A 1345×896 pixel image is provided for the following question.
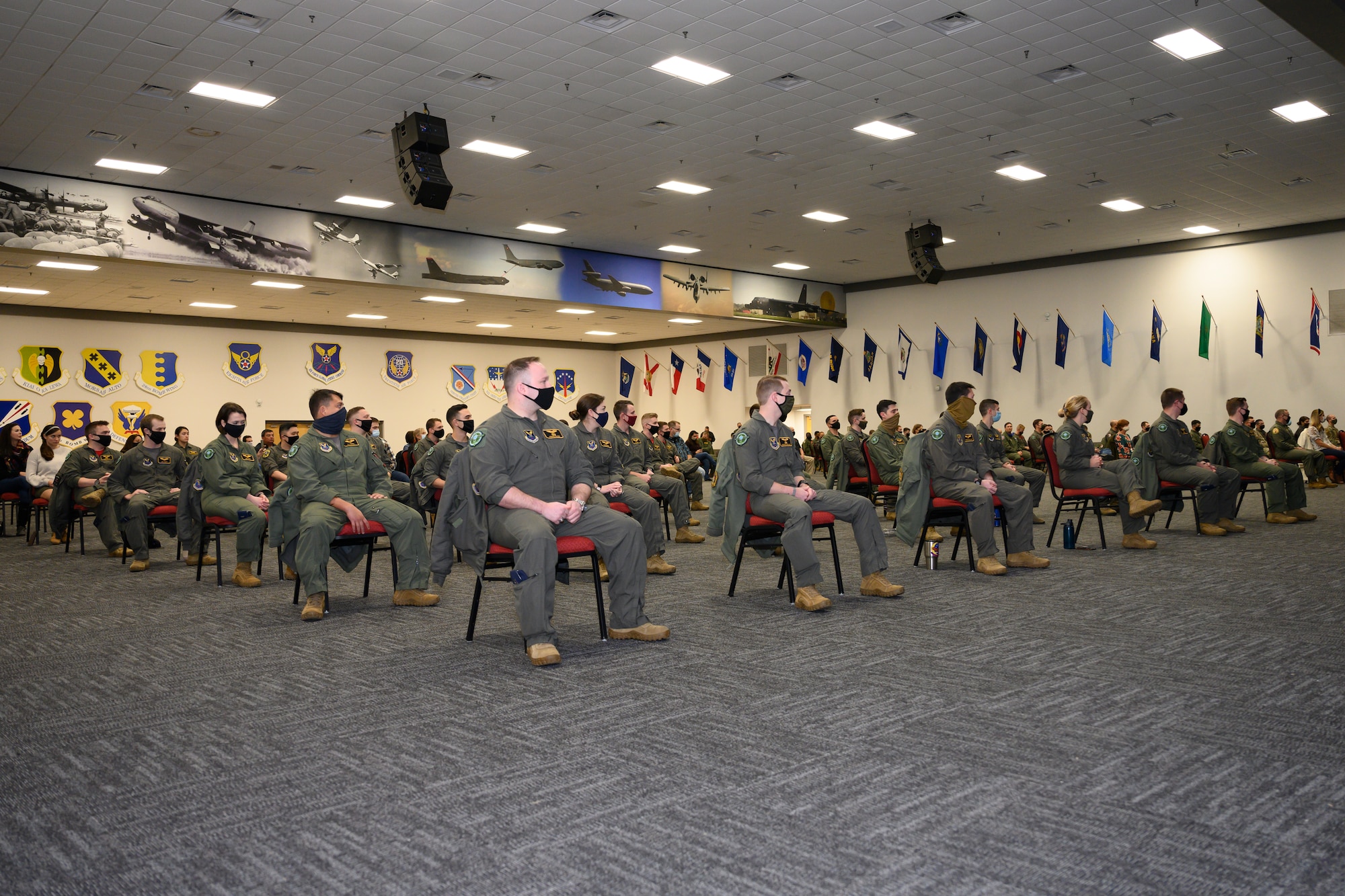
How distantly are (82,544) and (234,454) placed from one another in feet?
10.4

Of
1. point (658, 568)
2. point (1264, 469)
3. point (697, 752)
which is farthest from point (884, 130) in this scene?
point (697, 752)

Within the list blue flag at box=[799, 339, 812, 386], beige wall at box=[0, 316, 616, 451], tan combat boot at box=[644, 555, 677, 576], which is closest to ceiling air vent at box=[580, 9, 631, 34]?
tan combat boot at box=[644, 555, 677, 576]

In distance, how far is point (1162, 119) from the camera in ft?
33.0

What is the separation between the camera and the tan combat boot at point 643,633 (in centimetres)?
471

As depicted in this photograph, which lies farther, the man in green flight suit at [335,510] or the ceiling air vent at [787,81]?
the ceiling air vent at [787,81]

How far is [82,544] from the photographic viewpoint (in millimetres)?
9156

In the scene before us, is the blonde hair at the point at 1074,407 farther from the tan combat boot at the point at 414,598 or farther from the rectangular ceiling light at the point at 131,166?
the rectangular ceiling light at the point at 131,166

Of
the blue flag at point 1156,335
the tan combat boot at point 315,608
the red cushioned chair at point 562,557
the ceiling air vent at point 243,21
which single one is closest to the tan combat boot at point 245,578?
the tan combat boot at point 315,608

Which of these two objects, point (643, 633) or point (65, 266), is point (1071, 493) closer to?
point (643, 633)

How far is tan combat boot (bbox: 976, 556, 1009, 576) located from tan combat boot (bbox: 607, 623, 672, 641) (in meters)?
2.99

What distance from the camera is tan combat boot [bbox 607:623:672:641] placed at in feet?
15.4

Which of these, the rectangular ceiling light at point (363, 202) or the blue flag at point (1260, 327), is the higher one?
the rectangular ceiling light at point (363, 202)

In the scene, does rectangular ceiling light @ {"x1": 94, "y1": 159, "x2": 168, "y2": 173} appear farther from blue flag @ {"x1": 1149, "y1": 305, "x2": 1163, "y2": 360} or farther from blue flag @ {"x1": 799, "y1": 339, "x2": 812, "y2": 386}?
blue flag @ {"x1": 1149, "y1": 305, "x2": 1163, "y2": 360}

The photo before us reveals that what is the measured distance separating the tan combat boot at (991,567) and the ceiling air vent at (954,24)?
428 centimetres
